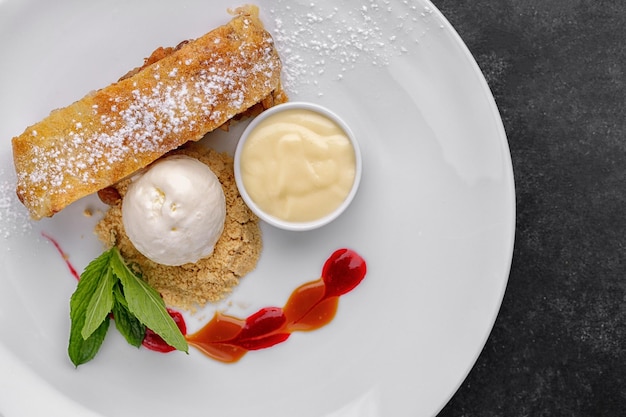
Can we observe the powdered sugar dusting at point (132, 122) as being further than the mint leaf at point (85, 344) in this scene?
No

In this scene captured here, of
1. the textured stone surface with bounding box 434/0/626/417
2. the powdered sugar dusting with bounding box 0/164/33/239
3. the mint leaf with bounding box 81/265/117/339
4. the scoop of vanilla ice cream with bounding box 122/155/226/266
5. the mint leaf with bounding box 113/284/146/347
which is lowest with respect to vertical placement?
the textured stone surface with bounding box 434/0/626/417

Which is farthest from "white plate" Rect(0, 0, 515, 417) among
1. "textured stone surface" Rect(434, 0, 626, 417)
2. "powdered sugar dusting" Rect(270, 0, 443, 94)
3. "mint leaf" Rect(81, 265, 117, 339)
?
"textured stone surface" Rect(434, 0, 626, 417)

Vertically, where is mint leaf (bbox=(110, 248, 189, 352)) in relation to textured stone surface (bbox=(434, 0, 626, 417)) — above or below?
above

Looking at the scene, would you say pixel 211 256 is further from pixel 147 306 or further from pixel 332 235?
pixel 332 235

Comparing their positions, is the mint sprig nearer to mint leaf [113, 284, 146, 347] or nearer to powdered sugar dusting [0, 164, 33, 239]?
mint leaf [113, 284, 146, 347]

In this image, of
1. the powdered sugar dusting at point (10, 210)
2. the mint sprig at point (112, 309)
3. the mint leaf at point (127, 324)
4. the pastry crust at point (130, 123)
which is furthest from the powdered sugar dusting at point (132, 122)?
the mint leaf at point (127, 324)

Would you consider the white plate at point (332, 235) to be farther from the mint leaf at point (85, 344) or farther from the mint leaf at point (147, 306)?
the mint leaf at point (147, 306)
